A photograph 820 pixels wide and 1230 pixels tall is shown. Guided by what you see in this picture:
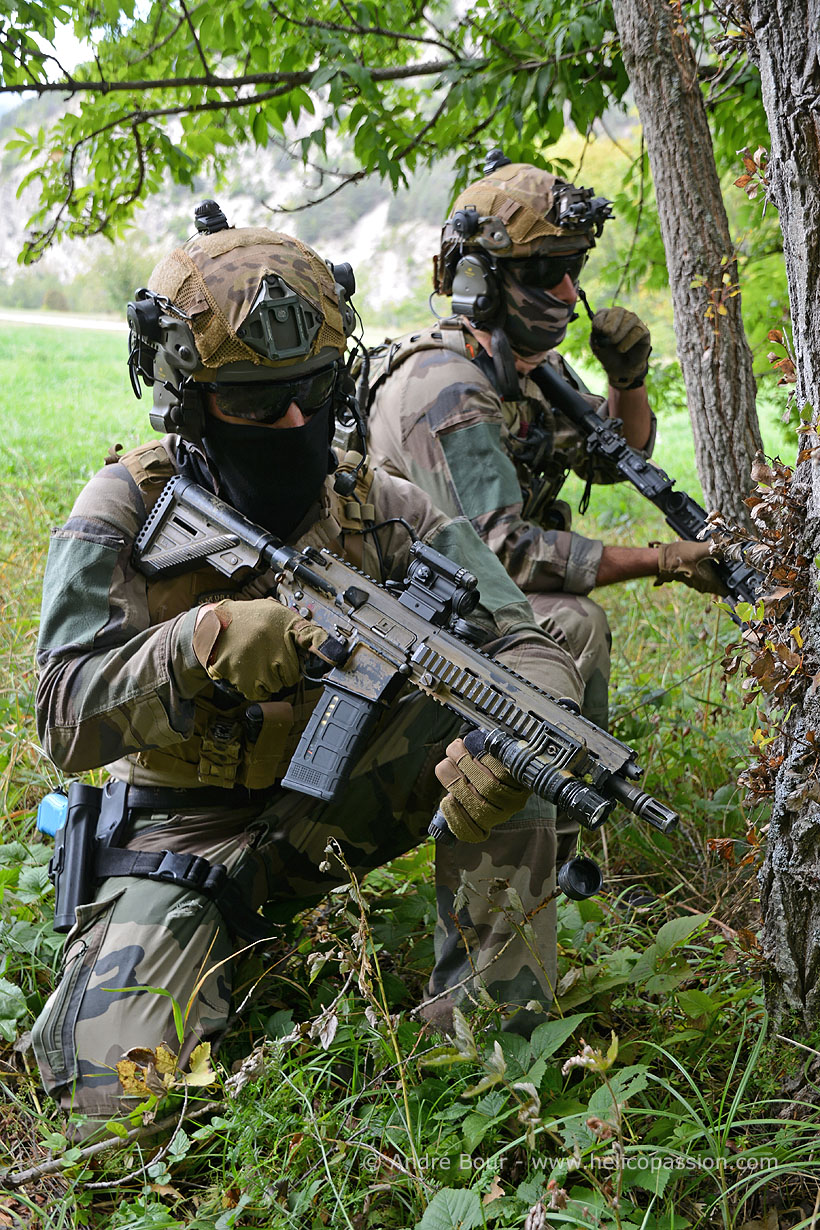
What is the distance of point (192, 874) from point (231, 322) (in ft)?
4.54

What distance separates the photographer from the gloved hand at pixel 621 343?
4.25 metres

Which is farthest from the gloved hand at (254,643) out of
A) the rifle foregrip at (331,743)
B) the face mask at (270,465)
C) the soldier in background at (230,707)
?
the face mask at (270,465)

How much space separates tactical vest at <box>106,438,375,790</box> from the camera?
109 inches

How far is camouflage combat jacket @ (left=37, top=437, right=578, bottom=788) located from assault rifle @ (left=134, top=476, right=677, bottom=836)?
4.3 inches

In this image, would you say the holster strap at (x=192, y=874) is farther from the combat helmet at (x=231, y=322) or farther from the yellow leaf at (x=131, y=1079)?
the combat helmet at (x=231, y=322)

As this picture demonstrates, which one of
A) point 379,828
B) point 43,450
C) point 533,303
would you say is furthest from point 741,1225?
point 43,450

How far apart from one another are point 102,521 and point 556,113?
2912 millimetres

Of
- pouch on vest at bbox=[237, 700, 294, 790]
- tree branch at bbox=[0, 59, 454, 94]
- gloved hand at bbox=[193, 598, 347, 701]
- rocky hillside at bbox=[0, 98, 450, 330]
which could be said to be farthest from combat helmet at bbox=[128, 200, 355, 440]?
rocky hillside at bbox=[0, 98, 450, 330]

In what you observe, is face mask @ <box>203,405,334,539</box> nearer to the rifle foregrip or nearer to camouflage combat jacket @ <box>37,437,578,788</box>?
camouflage combat jacket @ <box>37,437,578,788</box>

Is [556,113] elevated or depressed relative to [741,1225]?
elevated

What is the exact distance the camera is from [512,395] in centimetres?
416

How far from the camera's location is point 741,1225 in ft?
6.50

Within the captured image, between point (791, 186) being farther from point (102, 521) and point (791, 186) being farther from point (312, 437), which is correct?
point (102, 521)

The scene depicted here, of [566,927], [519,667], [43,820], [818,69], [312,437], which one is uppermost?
[818,69]
